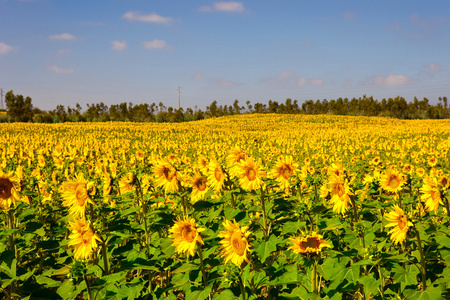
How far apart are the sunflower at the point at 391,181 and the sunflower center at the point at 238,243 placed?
6.87 ft

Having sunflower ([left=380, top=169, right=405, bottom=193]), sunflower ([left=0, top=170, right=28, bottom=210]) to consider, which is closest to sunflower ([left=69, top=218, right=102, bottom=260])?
sunflower ([left=0, top=170, right=28, bottom=210])

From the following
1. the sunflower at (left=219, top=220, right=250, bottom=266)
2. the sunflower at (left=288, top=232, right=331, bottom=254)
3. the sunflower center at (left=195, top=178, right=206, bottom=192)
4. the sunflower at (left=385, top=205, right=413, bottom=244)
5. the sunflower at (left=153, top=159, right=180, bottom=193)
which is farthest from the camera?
the sunflower center at (left=195, top=178, right=206, bottom=192)

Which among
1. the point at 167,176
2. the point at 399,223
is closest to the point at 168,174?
the point at 167,176

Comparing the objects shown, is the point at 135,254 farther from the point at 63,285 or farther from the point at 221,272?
the point at 221,272

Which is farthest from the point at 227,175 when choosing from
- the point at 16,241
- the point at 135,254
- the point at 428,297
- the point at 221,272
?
the point at 16,241

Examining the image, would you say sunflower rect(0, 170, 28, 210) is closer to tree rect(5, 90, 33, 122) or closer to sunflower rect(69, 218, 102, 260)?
sunflower rect(69, 218, 102, 260)

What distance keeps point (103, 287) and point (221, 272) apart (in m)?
0.93

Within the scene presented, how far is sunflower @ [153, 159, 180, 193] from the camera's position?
130 inches

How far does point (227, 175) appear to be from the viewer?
127 inches

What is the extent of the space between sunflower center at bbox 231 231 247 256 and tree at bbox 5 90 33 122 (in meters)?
57.9

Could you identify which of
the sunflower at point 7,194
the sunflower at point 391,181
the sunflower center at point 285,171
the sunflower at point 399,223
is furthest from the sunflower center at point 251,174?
the sunflower at point 7,194

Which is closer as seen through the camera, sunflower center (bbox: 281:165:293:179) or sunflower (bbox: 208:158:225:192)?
sunflower (bbox: 208:158:225:192)

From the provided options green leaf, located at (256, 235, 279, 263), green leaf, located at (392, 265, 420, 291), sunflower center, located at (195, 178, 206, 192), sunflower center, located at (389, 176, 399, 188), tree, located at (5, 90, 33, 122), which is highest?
tree, located at (5, 90, 33, 122)

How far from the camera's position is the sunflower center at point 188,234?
2.62 m
